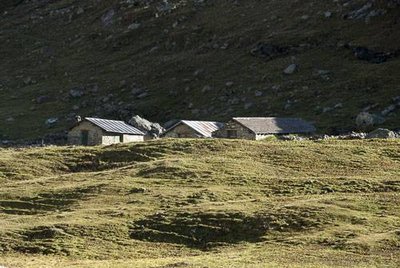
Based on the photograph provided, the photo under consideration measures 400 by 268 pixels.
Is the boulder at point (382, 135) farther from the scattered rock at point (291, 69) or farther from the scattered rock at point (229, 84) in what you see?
the scattered rock at point (229, 84)

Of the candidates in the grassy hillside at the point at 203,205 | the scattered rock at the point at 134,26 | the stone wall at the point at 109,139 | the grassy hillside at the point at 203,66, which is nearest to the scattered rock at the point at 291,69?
the grassy hillside at the point at 203,66

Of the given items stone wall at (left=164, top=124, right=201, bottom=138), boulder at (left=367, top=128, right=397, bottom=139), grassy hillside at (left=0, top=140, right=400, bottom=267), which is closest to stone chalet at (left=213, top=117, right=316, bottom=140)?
stone wall at (left=164, top=124, right=201, bottom=138)

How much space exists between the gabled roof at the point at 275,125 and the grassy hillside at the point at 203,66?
11.0ft

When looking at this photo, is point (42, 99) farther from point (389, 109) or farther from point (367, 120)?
point (389, 109)

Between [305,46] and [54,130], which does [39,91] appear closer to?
[54,130]

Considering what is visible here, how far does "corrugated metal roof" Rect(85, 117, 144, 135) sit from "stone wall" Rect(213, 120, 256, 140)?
11980mm

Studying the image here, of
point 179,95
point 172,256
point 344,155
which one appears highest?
point 179,95

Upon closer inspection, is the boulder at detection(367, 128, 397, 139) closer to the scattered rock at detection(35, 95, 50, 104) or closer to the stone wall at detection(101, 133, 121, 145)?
the stone wall at detection(101, 133, 121, 145)

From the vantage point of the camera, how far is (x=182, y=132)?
90125mm

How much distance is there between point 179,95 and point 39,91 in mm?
→ 30842

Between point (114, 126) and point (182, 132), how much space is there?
354 inches

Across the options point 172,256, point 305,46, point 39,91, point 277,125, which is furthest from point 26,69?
point 172,256

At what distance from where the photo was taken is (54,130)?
112 metres

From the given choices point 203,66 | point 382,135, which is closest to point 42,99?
point 203,66
